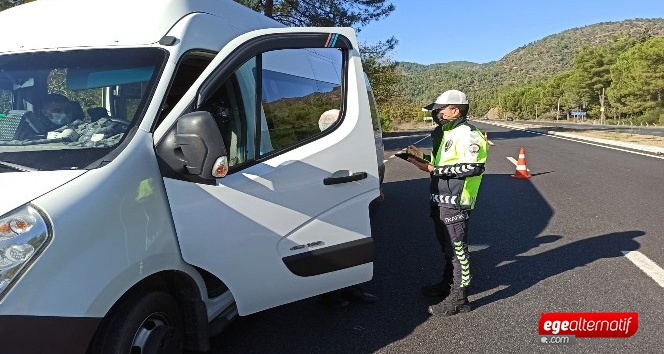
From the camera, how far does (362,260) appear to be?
3045 mm

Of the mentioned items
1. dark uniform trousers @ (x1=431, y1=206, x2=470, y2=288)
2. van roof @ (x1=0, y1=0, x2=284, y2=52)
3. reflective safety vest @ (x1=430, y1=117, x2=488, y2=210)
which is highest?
van roof @ (x1=0, y1=0, x2=284, y2=52)

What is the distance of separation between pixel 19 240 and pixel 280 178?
1287mm

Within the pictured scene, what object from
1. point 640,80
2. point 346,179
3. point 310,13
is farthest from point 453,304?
point 640,80

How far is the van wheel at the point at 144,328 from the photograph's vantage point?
6.82 ft

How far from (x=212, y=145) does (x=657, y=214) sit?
22.7 feet

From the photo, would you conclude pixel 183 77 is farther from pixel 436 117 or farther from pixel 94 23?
pixel 436 117

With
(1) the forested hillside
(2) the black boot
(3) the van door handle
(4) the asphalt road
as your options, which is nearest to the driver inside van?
(3) the van door handle

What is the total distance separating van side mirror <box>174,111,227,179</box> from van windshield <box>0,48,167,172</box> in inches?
13.0

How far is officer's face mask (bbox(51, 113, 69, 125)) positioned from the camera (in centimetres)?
245

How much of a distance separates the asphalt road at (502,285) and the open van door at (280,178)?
0.53m

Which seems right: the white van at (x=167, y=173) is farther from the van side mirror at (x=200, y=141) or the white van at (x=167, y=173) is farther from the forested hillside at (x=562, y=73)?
the forested hillside at (x=562, y=73)

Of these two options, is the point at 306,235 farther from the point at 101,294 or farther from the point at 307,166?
the point at 101,294

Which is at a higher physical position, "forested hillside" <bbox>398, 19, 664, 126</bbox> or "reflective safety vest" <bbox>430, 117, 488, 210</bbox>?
"forested hillside" <bbox>398, 19, 664, 126</bbox>

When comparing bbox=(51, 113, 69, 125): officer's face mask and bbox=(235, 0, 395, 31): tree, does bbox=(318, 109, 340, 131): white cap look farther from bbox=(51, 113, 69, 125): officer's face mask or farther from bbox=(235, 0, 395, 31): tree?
bbox=(235, 0, 395, 31): tree
